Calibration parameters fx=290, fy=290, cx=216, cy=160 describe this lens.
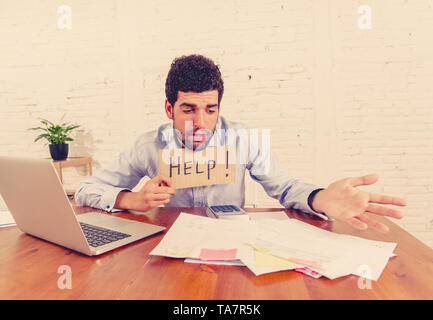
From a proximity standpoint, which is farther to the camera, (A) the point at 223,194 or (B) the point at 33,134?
(B) the point at 33,134

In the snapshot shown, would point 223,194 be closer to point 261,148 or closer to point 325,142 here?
point 261,148

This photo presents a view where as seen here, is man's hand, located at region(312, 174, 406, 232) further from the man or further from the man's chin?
the man's chin

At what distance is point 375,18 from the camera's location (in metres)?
2.47

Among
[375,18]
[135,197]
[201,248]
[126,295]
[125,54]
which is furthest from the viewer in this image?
[125,54]

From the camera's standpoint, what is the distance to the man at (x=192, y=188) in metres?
0.99

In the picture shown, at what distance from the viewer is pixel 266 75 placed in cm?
263

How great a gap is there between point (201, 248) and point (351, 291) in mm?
311

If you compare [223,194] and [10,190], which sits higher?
[10,190]

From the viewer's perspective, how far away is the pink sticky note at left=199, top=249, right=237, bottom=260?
603 millimetres

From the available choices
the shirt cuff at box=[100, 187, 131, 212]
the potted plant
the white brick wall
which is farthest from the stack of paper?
the potted plant

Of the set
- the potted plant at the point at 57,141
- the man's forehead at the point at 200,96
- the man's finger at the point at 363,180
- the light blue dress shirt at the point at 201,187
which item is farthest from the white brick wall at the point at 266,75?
the man's finger at the point at 363,180

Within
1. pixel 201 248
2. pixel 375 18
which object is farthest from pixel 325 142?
pixel 201 248

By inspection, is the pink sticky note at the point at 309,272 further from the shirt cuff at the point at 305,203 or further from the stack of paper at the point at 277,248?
the shirt cuff at the point at 305,203

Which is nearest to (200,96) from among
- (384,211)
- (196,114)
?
(196,114)
